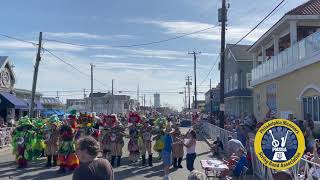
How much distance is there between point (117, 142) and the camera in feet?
52.1

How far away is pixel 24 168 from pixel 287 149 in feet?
37.7

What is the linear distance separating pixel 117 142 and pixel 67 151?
2.37 m

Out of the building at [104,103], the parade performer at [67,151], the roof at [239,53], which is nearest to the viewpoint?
the parade performer at [67,151]

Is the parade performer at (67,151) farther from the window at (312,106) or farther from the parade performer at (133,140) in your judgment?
the window at (312,106)

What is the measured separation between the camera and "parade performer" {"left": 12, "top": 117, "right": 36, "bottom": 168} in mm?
15086

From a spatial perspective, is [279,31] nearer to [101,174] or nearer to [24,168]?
[24,168]

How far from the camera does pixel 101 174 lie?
4.86 metres

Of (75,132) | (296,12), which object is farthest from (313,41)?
(75,132)

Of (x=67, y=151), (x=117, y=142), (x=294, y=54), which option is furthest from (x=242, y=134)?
(x=67, y=151)

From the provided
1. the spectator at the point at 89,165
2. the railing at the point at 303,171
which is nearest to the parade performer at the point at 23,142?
the railing at the point at 303,171

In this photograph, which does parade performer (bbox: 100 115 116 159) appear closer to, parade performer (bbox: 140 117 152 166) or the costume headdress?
the costume headdress

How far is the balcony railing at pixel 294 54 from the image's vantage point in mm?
16973

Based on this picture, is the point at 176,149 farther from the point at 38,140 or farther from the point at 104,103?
the point at 104,103

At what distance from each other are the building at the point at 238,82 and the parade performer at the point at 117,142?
2830cm
